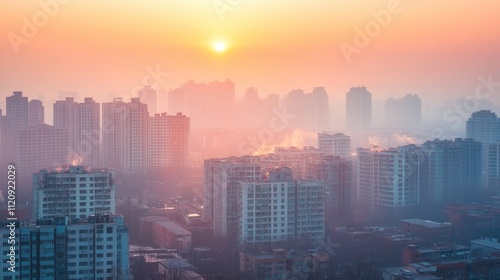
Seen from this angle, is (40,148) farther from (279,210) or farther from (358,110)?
(358,110)

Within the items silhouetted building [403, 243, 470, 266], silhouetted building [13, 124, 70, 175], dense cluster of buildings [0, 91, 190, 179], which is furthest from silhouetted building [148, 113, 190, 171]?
silhouetted building [403, 243, 470, 266]

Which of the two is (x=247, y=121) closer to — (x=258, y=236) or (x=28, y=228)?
(x=258, y=236)

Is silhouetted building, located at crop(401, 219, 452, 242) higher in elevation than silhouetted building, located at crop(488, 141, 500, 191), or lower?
lower

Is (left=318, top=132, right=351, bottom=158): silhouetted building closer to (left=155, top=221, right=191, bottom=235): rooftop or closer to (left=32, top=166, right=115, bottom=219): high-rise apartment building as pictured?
(left=155, top=221, right=191, bottom=235): rooftop

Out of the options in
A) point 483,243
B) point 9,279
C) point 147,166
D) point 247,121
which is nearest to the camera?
point 9,279

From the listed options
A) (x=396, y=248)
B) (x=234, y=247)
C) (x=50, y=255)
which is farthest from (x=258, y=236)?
(x=50, y=255)
